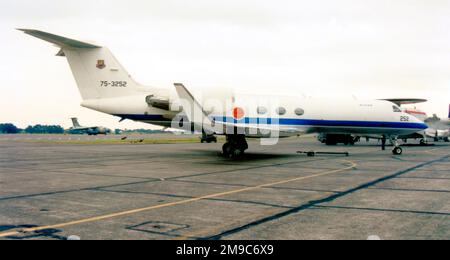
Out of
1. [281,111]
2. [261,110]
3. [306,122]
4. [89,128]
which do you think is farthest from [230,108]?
[89,128]

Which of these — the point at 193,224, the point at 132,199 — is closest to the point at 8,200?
the point at 132,199

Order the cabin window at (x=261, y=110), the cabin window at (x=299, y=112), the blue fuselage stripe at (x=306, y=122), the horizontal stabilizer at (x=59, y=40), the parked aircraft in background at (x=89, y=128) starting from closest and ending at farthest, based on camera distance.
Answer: the horizontal stabilizer at (x=59, y=40)
the blue fuselage stripe at (x=306, y=122)
the cabin window at (x=261, y=110)
the cabin window at (x=299, y=112)
the parked aircraft in background at (x=89, y=128)

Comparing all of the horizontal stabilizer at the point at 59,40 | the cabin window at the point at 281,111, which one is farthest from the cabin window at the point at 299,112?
the horizontal stabilizer at the point at 59,40

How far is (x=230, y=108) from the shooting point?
2178 cm

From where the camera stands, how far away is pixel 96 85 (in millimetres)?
21000

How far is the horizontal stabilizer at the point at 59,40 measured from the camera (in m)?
17.4

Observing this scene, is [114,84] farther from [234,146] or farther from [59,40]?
[234,146]

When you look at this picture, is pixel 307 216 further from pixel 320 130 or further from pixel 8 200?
pixel 320 130

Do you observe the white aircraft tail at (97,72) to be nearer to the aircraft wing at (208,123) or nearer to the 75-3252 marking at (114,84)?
the 75-3252 marking at (114,84)

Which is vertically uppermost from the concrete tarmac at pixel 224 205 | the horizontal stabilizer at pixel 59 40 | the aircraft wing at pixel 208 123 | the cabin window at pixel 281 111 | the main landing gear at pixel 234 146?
the horizontal stabilizer at pixel 59 40

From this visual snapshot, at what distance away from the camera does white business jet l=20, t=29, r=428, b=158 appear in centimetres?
2077

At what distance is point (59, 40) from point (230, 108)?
961 centimetres

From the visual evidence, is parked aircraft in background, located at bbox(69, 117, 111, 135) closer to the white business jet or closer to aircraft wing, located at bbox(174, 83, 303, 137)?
the white business jet

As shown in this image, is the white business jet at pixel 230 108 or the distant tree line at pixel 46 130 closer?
the white business jet at pixel 230 108
